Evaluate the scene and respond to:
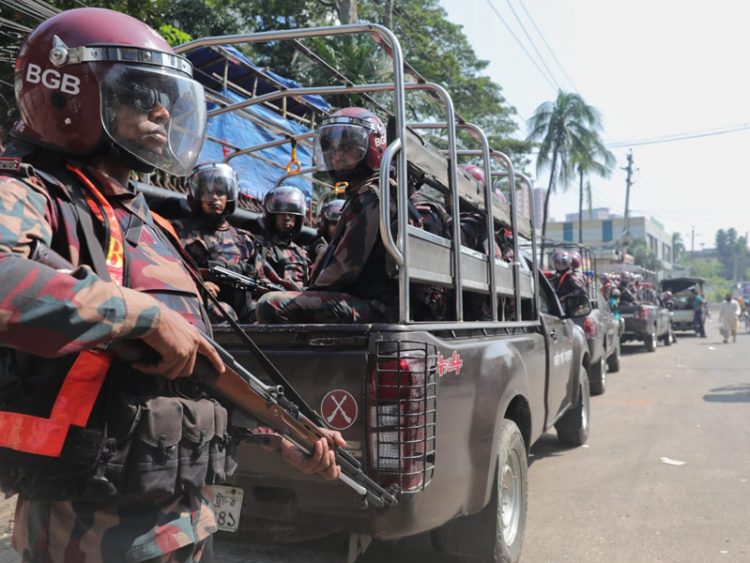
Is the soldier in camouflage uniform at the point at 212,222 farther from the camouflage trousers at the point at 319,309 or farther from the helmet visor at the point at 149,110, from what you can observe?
the helmet visor at the point at 149,110

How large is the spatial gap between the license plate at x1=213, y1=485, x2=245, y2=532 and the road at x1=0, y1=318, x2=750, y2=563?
37.6 inches

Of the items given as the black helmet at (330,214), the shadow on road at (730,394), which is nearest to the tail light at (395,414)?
the black helmet at (330,214)

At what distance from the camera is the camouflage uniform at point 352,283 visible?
2.89 metres

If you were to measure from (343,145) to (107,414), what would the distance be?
7.16 feet

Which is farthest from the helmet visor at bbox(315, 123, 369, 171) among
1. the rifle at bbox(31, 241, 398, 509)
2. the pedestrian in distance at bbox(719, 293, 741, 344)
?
the pedestrian in distance at bbox(719, 293, 741, 344)

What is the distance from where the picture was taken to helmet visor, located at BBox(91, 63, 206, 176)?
4.99 ft

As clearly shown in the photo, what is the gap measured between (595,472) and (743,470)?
1.20 meters

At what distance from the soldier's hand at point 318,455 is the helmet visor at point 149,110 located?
2.65 feet

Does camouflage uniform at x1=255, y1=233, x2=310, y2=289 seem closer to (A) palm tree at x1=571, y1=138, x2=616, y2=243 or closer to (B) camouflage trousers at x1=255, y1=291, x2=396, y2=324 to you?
(B) camouflage trousers at x1=255, y1=291, x2=396, y2=324

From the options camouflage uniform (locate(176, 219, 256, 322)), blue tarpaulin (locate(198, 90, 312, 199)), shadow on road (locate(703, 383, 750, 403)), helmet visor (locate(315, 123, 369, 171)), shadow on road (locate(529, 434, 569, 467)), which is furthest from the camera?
blue tarpaulin (locate(198, 90, 312, 199))

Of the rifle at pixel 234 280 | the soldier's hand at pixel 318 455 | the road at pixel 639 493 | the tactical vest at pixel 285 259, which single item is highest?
the tactical vest at pixel 285 259

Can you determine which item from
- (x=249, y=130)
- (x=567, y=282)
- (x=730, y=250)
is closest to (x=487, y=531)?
(x=567, y=282)

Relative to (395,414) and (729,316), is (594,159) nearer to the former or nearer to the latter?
(729,316)

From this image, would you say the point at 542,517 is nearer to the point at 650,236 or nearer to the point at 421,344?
the point at 421,344
